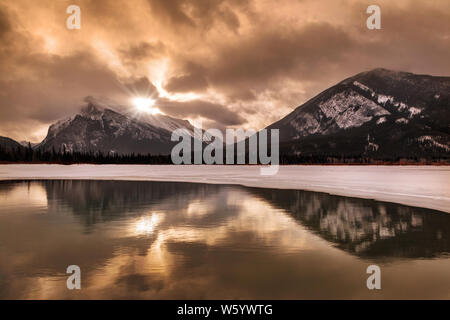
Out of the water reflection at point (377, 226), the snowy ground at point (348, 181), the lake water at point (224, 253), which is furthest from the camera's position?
the snowy ground at point (348, 181)

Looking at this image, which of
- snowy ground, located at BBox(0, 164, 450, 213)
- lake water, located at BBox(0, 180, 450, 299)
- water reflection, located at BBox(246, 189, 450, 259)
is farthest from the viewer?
snowy ground, located at BBox(0, 164, 450, 213)

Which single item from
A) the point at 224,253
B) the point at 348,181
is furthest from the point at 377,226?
the point at 348,181

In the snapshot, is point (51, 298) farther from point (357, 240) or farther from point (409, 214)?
point (409, 214)

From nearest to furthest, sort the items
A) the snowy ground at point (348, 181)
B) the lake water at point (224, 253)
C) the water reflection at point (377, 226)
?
the lake water at point (224, 253), the water reflection at point (377, 226), the snowy ground at point (348, 181)

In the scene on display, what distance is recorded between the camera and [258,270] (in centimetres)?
1434

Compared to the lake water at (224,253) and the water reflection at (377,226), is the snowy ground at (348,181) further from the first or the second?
the lake water at (224,253)

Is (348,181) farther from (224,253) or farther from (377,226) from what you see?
(224,253)

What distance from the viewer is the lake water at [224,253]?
40.2ft

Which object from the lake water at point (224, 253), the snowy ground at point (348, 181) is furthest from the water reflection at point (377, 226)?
the snowy ground at point (348, 181)

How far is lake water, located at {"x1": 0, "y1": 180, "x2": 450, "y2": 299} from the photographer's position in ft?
40.2

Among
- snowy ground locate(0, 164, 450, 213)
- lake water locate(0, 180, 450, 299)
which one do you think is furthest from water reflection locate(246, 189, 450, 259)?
snowy ground locate(0, 164, 450, 213)

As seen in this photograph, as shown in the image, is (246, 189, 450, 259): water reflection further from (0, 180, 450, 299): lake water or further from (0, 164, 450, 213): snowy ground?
(0, 164, 450, 213): snowy ground
